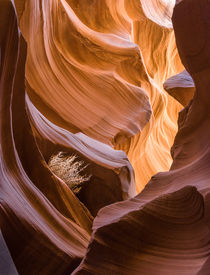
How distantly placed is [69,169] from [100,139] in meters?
1.88

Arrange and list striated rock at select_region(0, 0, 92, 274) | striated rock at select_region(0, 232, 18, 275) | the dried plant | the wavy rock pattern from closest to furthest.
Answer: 1. striated rock at select_region(0, 232, 18, 275)
2. striated rock at select_region(0, 0, 92, 274)
3. the dried plant
4. the wavy rock pattern

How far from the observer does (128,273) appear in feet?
6.47

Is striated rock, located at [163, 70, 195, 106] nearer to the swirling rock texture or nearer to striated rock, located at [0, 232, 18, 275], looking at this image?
the swirling rock texture

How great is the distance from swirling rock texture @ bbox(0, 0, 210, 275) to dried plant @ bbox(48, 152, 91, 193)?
0.12 m

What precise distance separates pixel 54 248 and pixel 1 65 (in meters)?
1.50

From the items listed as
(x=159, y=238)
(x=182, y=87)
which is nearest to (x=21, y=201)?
(x=159, y=238)

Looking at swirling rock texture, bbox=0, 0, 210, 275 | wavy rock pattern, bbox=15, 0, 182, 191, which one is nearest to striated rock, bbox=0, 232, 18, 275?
swirling rock texture, bbox=0, 0, 210, 275

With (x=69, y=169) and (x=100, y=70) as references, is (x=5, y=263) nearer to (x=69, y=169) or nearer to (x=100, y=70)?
(x=69, y=169)

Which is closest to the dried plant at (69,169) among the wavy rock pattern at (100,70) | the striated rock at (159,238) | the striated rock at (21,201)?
the striated rock at (21,201)

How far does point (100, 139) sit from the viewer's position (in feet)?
20.1

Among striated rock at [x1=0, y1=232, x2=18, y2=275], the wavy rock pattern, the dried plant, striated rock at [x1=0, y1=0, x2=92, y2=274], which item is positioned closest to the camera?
striated rock at [x1=0, y1=232, x2=18, y2=275]

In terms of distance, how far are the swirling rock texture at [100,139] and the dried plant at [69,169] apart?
0.40 feet

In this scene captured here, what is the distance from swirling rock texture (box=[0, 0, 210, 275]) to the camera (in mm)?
2102

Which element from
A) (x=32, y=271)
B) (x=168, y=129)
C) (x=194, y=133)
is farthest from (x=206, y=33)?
(x=168, y=129)
